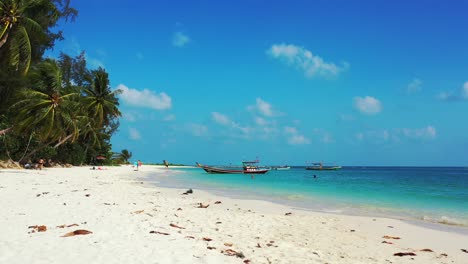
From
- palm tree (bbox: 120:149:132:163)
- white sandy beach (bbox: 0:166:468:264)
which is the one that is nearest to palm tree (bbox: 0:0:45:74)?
white sandy beach (bbox: 0:166:468:264)

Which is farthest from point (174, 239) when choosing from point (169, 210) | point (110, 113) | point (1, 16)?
point (110, 113)

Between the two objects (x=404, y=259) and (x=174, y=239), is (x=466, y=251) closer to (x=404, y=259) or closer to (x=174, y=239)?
(x=404, y=259)

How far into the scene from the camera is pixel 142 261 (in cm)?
534

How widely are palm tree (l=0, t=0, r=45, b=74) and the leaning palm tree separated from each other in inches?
211

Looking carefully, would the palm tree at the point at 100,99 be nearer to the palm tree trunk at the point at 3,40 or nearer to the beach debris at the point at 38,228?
the palm tree trunk at the point at 3,40

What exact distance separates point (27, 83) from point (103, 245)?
30.0 metres

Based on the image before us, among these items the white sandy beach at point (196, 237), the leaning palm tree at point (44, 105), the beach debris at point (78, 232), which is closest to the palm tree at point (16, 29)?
the leaning palm tree at point (44, 105)

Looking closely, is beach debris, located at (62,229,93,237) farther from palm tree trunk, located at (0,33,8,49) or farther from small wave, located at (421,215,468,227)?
palm tree trunk, located at (0,33,8,49)

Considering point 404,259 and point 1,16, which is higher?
point 1,16

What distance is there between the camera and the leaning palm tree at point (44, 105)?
2706cm

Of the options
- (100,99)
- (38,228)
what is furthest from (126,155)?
(38,228)

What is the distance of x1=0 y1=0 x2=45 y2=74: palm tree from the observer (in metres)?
21.6

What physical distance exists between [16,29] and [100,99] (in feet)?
71.6

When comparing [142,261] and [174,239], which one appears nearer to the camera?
[142,261]
